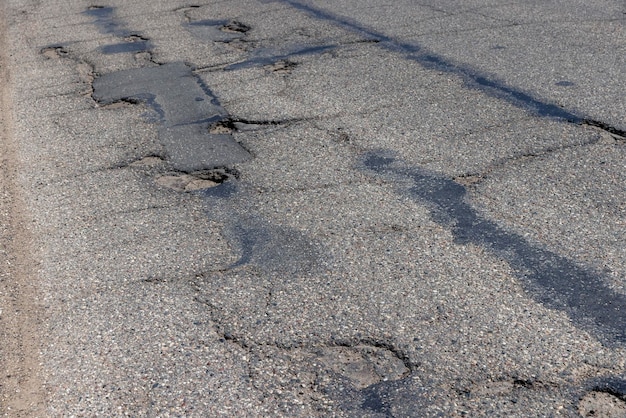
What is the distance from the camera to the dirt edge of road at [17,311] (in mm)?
3260

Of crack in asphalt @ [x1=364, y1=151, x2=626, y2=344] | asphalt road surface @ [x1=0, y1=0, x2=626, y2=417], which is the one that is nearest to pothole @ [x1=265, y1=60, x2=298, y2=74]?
asphalt road surface @ [x1=0, y1=0, x2=626, y2=417]

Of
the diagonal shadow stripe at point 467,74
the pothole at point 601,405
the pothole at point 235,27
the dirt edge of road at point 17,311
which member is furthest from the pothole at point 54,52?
the pothole at point 601,405

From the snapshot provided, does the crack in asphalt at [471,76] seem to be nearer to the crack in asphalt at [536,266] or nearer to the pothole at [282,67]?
the pothole at [282,67]

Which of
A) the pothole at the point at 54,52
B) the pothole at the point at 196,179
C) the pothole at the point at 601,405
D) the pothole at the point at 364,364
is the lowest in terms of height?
the pothole at the point at 54,52

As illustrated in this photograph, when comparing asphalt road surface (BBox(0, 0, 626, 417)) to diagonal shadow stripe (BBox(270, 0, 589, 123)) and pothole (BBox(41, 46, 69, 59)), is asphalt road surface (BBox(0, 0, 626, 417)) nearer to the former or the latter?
diagonal shadow stripe (BBox(270, 0, 589, 123))

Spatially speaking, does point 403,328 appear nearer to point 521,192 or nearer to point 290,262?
point 290,262

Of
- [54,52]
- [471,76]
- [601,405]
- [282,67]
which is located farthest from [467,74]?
[54,52]

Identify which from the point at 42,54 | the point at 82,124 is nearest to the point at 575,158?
the point at 82,124

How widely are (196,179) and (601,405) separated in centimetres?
315

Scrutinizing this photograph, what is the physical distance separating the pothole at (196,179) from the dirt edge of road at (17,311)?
95 cm

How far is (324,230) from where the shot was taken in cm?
440

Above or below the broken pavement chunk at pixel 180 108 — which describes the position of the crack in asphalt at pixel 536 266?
above

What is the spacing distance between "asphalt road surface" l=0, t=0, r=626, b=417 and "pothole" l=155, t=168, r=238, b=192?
0.02 meters

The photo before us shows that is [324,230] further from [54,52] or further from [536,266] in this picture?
[54,52]
